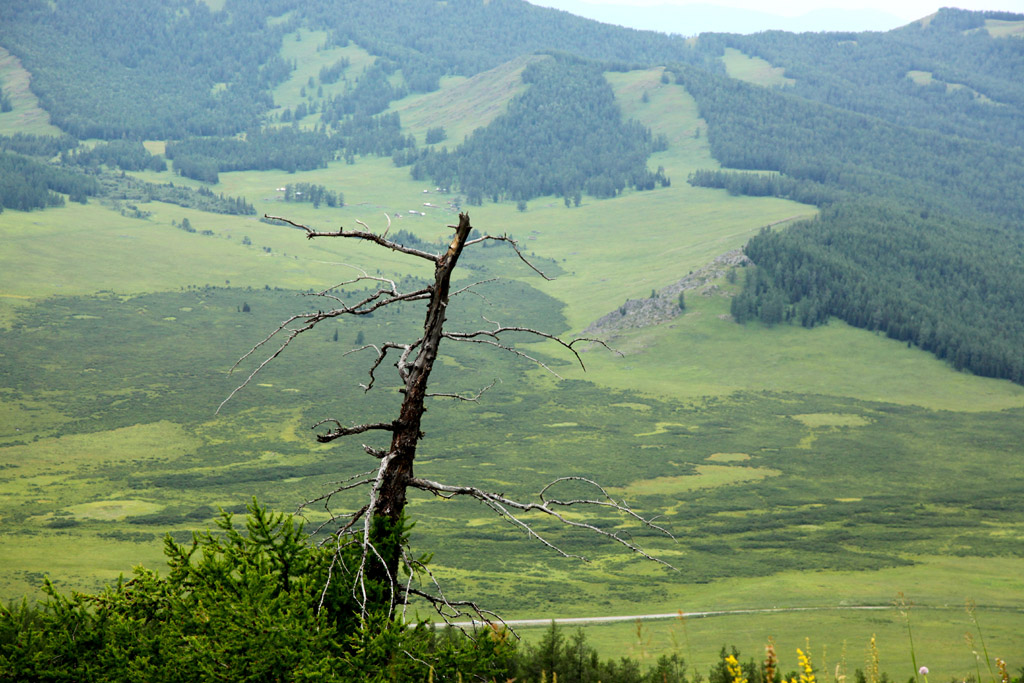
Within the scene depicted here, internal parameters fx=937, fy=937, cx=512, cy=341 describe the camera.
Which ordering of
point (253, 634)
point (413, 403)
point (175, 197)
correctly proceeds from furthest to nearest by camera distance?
point (175, 197), point (413, 403), point (253, 634)

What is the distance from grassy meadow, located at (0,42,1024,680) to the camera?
4897 cm

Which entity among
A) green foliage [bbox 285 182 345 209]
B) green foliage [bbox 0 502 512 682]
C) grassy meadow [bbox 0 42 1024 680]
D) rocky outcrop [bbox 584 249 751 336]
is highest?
green foliage [bbox 0 502 512 682]

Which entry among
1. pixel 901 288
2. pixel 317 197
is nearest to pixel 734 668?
pixel 901 288

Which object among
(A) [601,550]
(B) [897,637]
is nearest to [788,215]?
(A) [601,550]

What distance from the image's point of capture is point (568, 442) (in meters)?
82.9

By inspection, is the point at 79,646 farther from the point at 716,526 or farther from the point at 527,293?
the point at 527,293

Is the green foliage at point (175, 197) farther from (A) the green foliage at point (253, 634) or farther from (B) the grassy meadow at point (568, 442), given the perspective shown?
(A) the green foliage at point (253, 634)

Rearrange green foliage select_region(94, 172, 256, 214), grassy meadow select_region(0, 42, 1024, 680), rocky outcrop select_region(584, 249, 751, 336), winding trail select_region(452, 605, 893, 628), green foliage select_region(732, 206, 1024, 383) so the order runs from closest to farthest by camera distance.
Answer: winding trail select_region(452, 605, 893, 628) < grassy meadow select_region(0, 42, 1024, 680) < green foliage select_region(732, 206, 1024, 383) < rocky outcrop select_region(584, 249, 751, 336) < green foliage select_region(94, 172, 256, 214)

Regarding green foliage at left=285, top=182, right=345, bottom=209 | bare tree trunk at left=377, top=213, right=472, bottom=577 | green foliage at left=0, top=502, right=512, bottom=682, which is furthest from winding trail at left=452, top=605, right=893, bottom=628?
green foliage at left=285, top=182, right=345, bottom=209

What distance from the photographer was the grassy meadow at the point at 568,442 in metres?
49.0

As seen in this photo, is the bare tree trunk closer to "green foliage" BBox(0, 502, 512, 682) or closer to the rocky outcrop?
"green foliage" BBox(0, 502, 512, 682)

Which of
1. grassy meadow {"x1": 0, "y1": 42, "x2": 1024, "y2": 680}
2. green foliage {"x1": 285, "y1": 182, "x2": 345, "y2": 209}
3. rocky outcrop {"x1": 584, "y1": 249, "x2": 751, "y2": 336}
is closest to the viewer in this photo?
grassy meadow {"x1": 0, "y1": 42, "x2": 1024, "y2": 680}

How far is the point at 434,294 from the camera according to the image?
398 inches

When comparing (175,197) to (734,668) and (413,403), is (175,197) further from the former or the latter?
(734,668)
